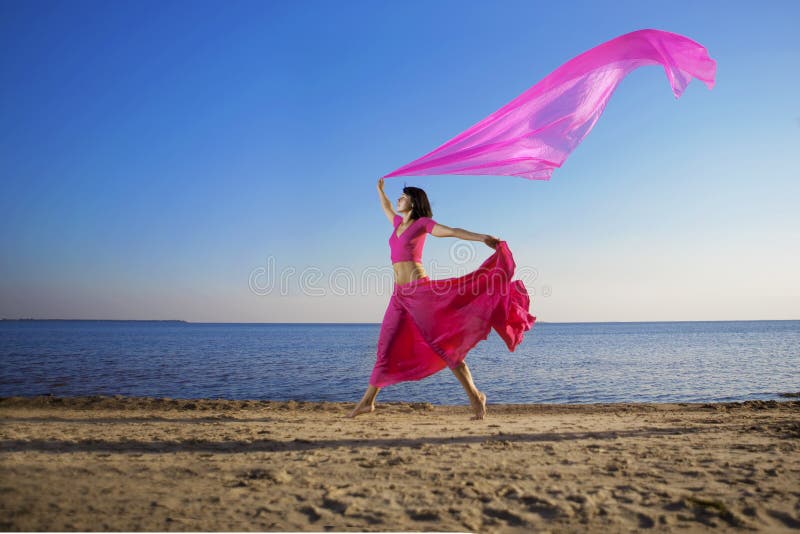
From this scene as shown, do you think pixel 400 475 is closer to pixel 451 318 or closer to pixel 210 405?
pixel 451 318

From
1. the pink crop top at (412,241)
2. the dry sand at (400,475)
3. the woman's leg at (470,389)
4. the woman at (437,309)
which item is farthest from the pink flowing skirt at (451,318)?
the dry sand at (400,475)

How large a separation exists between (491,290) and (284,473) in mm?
3479

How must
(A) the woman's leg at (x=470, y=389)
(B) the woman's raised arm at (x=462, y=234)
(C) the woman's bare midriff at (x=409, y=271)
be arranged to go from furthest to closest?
(C) the woman's bare midriff at (x=409, y=271) → (A) the woman's leg at (x=470, y=389) → (B) the woman's raised arm at (x=462, y=234)

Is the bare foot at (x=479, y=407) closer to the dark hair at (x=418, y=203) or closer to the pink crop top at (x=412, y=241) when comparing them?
the pink crop top at (x=412, y=241)

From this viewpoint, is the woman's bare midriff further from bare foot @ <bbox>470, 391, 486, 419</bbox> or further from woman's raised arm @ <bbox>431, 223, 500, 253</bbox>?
bare foot @ <bbox>470, 391, 486, 419</bbox>

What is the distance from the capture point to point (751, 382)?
1895 cm

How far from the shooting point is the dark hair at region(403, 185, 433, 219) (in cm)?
666

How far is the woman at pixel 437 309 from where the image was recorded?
20.8 feet

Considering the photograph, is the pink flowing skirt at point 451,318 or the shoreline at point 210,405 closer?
the pink flowing skirt at point 451,318

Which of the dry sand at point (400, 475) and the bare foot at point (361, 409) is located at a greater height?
the dry sand at point (400, 475)

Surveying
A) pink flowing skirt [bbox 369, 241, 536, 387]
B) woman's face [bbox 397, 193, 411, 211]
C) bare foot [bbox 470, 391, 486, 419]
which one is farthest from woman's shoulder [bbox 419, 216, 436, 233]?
bare foot [bbox 470, 391, 486, 419]

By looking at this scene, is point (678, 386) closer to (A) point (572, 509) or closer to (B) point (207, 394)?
(B) point (207, 394)

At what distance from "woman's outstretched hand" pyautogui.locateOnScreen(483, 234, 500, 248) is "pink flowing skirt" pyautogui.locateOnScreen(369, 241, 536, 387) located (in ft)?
0.33

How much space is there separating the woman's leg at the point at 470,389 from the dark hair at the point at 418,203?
1951 millimetres
